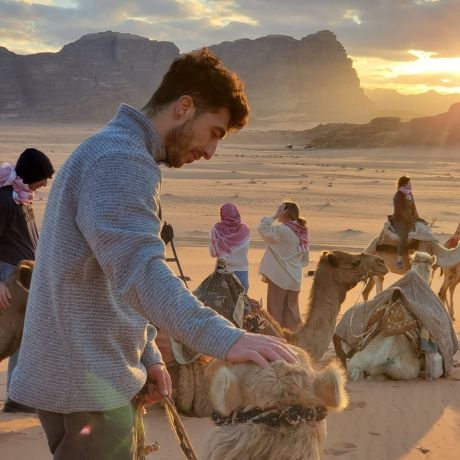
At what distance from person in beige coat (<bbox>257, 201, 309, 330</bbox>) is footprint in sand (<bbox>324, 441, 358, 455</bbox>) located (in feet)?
11.2

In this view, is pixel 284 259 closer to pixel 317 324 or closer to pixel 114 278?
pixel 317 324

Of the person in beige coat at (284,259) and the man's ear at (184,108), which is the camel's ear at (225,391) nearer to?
the man's ear at (184,108)

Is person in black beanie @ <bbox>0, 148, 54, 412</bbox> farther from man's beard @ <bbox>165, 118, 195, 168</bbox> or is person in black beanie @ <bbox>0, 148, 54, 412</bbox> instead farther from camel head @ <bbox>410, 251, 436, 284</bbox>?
camel head @ <bbox>410, 251, 436, 284</bbox>

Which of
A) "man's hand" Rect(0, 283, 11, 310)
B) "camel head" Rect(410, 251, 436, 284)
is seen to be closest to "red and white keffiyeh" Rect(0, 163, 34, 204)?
"man's hand" Rect(0, 283, 11, 310)

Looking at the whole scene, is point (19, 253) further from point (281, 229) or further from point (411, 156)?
point (411, 156)

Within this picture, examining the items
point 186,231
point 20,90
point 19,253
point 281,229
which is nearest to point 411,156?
point 186,231

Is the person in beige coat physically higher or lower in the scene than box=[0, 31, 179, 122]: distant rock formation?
lower

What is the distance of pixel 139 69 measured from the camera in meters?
185

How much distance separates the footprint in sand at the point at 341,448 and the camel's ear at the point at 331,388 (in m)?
4.06

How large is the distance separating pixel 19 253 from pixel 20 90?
528ft

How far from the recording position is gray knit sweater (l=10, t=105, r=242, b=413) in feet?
7.14

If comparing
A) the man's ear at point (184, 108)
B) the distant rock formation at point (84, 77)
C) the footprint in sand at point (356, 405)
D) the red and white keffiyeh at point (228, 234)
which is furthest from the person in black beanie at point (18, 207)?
the distant rock formation at point (84, 77)

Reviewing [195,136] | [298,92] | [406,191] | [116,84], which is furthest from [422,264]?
[298,92]

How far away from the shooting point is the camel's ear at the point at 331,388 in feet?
7.06
